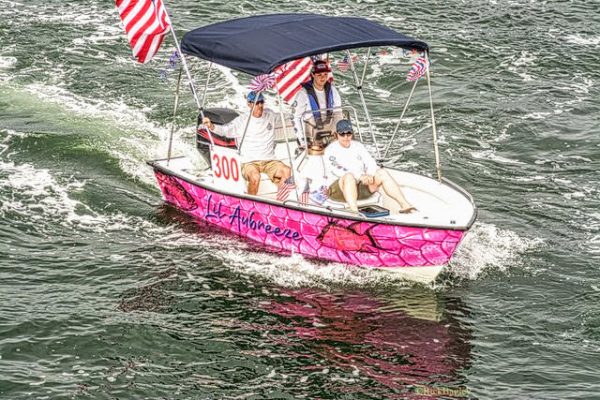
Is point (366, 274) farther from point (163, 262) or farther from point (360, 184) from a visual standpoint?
point (163, 262)

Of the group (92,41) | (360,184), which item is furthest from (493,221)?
(92,41)

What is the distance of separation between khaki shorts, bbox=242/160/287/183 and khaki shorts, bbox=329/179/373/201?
1.18 meters

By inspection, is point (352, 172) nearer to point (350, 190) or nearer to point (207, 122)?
point (350, 190)

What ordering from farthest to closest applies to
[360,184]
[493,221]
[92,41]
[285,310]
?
[92,41] → [493,221] → [360,184] → [285,310]

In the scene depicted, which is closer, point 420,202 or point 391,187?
point 391,187

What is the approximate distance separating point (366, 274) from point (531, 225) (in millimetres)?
3768

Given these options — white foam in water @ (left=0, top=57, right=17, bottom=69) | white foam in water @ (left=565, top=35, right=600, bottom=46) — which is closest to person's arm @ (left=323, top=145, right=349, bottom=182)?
white foam in water @ (left=0, top=57, right=17, bottom=69)

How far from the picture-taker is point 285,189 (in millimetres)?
15469

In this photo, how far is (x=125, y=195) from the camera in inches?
709

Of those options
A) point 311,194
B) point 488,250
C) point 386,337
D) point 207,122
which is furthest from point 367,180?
point 207,122

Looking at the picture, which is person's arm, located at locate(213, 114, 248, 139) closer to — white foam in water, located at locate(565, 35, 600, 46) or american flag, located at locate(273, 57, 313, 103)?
american flag, located at locate(273, 57, 313, 103)

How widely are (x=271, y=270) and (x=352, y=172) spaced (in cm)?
186

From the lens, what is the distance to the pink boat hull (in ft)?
46.6

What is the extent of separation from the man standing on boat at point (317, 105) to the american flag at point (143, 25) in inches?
93.4
